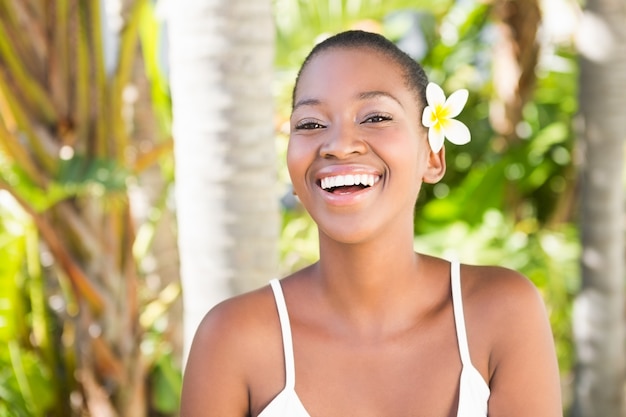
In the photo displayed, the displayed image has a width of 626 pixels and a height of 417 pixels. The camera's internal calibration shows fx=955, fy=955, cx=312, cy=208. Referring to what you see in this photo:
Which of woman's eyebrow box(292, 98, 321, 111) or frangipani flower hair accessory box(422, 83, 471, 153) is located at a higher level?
woman's eyebrow box(292, 98, 321, 111)

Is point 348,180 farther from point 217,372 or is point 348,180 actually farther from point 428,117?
point 217,372

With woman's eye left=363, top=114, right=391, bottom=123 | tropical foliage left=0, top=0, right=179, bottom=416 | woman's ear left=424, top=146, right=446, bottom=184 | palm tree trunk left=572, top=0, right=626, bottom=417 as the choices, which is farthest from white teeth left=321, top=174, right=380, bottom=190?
palm tree trunk left=572, top=0, right=626, bottom=417

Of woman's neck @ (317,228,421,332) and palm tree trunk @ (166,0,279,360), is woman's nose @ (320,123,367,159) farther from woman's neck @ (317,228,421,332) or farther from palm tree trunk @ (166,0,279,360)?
palm tree trunk @ (166,0,279,360)

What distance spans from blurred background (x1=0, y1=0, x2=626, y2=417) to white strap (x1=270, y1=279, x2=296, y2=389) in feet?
1.66

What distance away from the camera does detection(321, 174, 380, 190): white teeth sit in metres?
2.02

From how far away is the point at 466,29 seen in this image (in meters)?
7.80

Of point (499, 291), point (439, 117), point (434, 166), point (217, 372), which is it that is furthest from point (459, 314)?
point (217, 372)

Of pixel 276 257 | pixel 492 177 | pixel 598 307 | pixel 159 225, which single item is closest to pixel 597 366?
pixel 598 307

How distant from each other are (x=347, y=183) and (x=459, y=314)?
42cm

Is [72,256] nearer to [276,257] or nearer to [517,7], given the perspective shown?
[276,257]

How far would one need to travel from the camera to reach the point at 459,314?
217 centimetres

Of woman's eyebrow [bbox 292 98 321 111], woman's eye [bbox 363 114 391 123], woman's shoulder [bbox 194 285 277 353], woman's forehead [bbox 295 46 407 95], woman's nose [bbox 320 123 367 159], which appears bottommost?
woman's shoulder [bbox 194 285 277 353]

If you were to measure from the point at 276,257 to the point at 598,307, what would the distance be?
248cm

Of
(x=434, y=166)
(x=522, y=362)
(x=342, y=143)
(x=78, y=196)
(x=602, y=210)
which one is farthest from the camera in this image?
(x=602, y=210)
